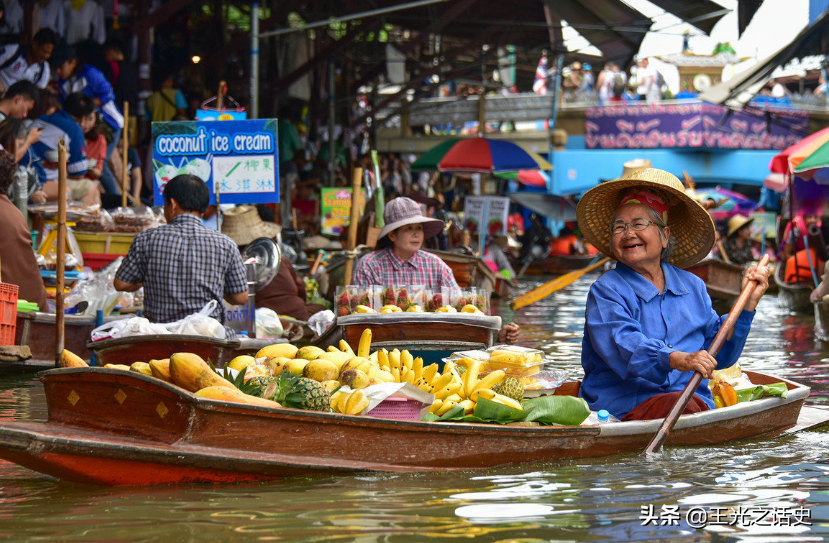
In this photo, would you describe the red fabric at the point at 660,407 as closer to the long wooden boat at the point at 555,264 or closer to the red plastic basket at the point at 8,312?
the red plastic basket at the point at 8,312

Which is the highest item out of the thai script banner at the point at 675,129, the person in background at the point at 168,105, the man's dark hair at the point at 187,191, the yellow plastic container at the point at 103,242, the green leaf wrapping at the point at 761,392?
the thai script banner at the point at 675,129

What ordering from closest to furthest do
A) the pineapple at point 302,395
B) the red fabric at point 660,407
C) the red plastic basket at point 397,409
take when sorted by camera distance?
the pineapple at point 302,395 < the red plastic basket at point 397,409 < the red fabric at point 660,407

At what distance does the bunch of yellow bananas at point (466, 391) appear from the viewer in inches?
161

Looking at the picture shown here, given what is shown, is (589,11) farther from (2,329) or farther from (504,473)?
(504,473)

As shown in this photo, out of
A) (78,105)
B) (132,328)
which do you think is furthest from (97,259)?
(132,328)

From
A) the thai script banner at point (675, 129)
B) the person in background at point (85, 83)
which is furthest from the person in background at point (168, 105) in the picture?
the thai script banner at point (675, 129)

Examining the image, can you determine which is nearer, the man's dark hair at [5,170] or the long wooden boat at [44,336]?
the man's dark hair at [5,170]

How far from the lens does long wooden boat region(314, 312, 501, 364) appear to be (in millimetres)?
5832

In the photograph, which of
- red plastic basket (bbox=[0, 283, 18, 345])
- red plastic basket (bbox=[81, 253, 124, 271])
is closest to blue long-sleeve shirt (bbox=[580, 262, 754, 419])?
red plastic basket (bbox=[0, 283, 18, 345])

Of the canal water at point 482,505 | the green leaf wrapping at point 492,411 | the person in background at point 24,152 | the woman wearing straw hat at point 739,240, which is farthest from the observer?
the woman wearing straw hat at point 739,240

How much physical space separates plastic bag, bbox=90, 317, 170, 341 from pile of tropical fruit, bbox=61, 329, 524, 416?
56.1 inches

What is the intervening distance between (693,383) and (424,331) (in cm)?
220

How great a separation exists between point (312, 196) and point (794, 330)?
27.5ft

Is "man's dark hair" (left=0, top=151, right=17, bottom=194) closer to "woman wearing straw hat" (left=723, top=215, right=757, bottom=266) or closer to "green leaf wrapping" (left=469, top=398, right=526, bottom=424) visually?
"green leaf wrapping" (left=469, top=398, right=526, bottom=424)
